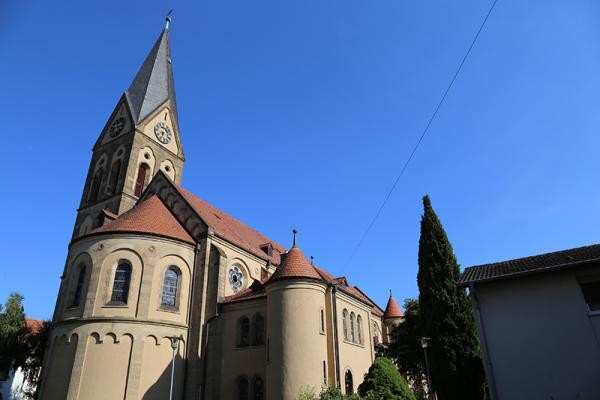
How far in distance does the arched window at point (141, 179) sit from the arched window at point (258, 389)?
64.3 feet

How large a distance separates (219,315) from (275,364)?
16.2 feet

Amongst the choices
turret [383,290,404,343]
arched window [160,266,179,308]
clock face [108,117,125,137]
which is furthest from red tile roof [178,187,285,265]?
turret [383,290,404,343]

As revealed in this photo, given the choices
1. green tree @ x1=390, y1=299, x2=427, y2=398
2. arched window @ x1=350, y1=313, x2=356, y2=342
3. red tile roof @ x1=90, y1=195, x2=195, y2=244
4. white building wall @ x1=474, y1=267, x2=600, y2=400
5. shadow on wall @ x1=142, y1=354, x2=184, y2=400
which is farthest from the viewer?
green tree @ x1=390, y1=299, x2=427, y2=398

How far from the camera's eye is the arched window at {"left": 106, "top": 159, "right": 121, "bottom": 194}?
115ft

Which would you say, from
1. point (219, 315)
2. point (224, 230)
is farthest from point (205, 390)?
point (224, 230)

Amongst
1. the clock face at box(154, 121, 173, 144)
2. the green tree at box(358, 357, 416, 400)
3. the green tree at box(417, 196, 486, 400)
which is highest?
the clock face at box(154, 121, 173, 144)

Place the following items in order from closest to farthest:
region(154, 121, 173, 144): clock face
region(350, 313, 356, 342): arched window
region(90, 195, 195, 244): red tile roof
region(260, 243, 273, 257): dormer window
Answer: region(90, 195, 195, 244): red tile roof
region(350, 313, 356, 342): arched window
region(260, 243, 273, 257): dormer window
region(154, 121, 173, 144): clock face

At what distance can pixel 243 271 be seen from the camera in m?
28.4

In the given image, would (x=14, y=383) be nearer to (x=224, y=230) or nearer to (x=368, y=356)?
(x=224, y=230)

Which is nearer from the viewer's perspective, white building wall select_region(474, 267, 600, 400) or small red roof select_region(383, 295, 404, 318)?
white building wall select_region(474, 267, 600, 400)

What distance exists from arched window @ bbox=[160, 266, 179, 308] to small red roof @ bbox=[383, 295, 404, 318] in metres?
25.8

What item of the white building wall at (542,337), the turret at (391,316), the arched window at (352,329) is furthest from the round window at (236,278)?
the turret at (391,316)

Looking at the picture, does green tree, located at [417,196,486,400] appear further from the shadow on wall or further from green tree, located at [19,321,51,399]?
green tree, located at [19,321,51,399]

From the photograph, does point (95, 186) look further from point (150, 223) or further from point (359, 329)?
point (359, 329)
